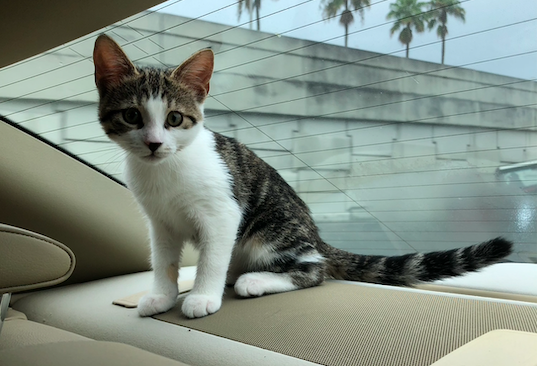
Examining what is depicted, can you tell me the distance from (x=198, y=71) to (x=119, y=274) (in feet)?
4.13

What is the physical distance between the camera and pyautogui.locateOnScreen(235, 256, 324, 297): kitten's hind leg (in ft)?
4.70

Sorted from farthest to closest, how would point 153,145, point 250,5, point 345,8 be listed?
point 250,5 < point 345,8 < point 153,145

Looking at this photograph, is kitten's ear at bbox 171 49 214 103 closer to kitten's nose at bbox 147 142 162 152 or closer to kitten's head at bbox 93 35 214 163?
kitten's head at bbox 93 35 214 163

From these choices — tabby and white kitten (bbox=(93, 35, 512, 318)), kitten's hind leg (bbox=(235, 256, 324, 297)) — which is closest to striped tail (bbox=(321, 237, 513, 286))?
tabby and white kitten (bbox=(93, 35, 512, 318))

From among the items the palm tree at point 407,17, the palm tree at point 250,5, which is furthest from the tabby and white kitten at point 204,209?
the palm tree at point 407,17

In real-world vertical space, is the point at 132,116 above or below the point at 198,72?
below

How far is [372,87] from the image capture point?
189cm

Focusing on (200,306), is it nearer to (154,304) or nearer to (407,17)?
(154,304)

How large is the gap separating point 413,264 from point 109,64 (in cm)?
126

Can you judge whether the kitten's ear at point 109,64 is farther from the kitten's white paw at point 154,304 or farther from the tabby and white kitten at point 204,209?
the kitten's white paw at point 154,304

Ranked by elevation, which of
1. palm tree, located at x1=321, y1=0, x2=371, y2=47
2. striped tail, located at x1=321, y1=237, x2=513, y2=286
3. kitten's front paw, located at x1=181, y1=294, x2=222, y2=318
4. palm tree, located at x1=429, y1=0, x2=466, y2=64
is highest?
palm tree, located at x1=321, y1=0, x2=371, y2=47

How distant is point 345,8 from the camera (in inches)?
68.6

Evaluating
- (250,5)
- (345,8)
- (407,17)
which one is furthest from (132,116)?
(407,17)

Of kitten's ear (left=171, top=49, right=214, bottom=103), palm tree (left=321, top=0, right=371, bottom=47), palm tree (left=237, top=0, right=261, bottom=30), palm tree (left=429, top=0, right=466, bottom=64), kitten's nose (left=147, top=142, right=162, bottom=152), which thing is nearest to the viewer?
kitten's nose (left=147, top=142, right=162, bottom=152)
